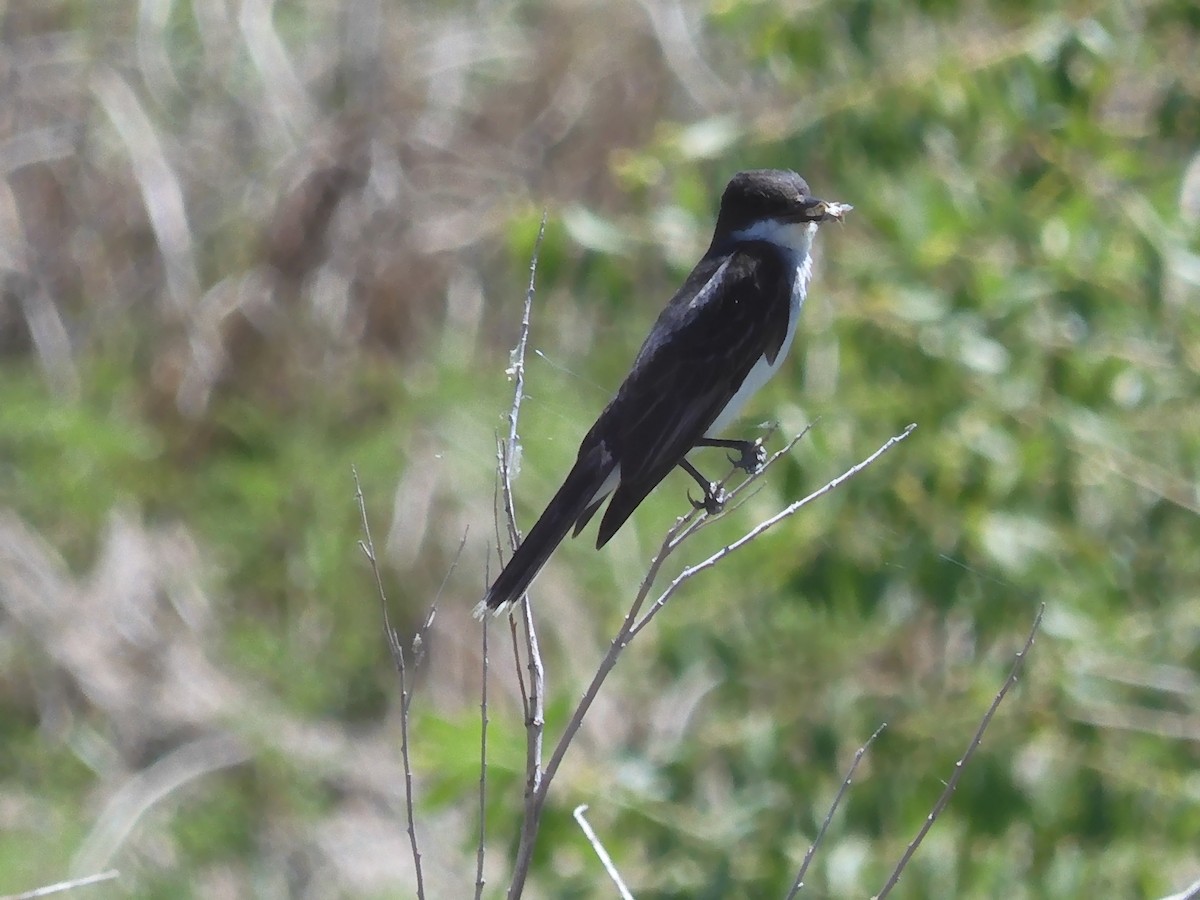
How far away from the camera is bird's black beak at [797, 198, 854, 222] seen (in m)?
3.17

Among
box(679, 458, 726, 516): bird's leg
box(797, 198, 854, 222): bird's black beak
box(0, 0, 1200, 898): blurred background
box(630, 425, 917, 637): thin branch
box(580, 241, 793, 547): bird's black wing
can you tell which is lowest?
box(0, 0, 1200, 898): blurred background

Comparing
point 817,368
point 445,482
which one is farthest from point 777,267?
point 445,482

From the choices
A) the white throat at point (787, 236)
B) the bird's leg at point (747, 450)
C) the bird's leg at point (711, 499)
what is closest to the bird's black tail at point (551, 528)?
the bird's leg at point (711, 499)

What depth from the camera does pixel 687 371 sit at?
11.2 feet

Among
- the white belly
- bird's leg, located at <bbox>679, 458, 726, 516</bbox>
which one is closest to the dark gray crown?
the white belly

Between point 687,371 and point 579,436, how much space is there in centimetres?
434

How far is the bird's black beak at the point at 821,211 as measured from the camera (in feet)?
10.4

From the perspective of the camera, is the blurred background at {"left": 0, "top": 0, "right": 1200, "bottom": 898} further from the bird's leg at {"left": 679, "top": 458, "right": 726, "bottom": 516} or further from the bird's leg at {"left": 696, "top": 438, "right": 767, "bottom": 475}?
the bird's leg at {"left": 679, "top": 458, "right": 726, "bottom": 516}

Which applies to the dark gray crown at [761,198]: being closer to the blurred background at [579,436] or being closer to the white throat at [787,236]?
the white throat at [787,236]

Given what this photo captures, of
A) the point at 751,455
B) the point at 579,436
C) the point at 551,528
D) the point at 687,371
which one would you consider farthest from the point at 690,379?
the point at 579,436

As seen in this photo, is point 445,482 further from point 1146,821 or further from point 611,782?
point 1146,821

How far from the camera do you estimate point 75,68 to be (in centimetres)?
901

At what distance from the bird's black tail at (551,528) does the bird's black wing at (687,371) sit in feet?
0.13

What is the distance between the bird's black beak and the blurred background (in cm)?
51
